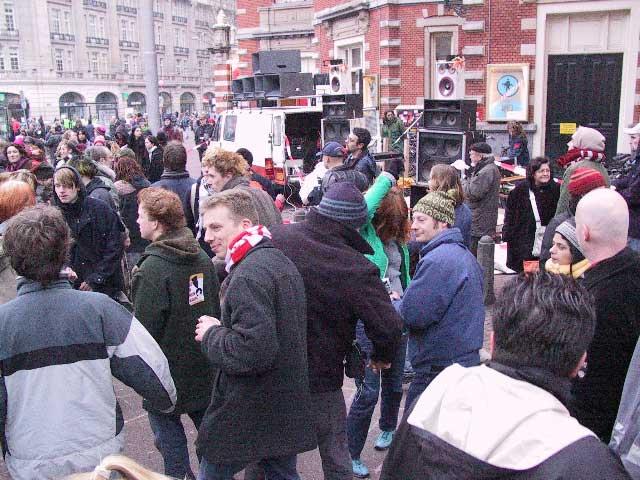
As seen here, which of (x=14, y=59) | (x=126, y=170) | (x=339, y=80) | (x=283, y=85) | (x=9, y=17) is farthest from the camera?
(x=14, y=59)

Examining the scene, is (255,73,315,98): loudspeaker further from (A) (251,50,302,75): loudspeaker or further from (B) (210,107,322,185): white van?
(B) (210,107,322,185): white van

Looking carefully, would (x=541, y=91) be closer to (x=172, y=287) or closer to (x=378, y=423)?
(x=378, y=423)

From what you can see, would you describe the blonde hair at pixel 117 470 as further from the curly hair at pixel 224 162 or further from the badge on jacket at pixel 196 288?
the curly hair at pixel 224 162

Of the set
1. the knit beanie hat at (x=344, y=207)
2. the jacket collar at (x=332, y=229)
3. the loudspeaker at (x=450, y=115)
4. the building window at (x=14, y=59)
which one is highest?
the building window at (x=14, y=59)

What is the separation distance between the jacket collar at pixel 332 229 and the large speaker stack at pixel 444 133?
6352mm

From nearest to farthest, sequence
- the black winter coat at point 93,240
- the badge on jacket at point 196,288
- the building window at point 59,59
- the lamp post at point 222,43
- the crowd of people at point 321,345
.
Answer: the crowd of people at point 321,345 < the badge on jacket at point 196,288 < the black winter coat at point 93,240 < the lamp post at point 222,43 < the building window at point 59,59

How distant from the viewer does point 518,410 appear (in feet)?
5.11

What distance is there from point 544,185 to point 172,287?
15.3 feet

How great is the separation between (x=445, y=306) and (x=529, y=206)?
12.6ft

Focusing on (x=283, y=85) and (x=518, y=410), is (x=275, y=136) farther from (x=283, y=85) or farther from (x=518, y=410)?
(x=518, y=410)

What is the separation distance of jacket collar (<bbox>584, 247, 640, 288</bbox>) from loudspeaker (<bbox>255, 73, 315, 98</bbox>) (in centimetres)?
1279

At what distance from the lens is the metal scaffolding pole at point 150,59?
38.4 ft

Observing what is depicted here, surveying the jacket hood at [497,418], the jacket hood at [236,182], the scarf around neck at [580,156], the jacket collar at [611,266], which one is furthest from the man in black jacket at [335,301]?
the scarf around neck at [580,156]

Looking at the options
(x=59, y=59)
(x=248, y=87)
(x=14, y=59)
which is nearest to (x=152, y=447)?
(x=248, y=87)
